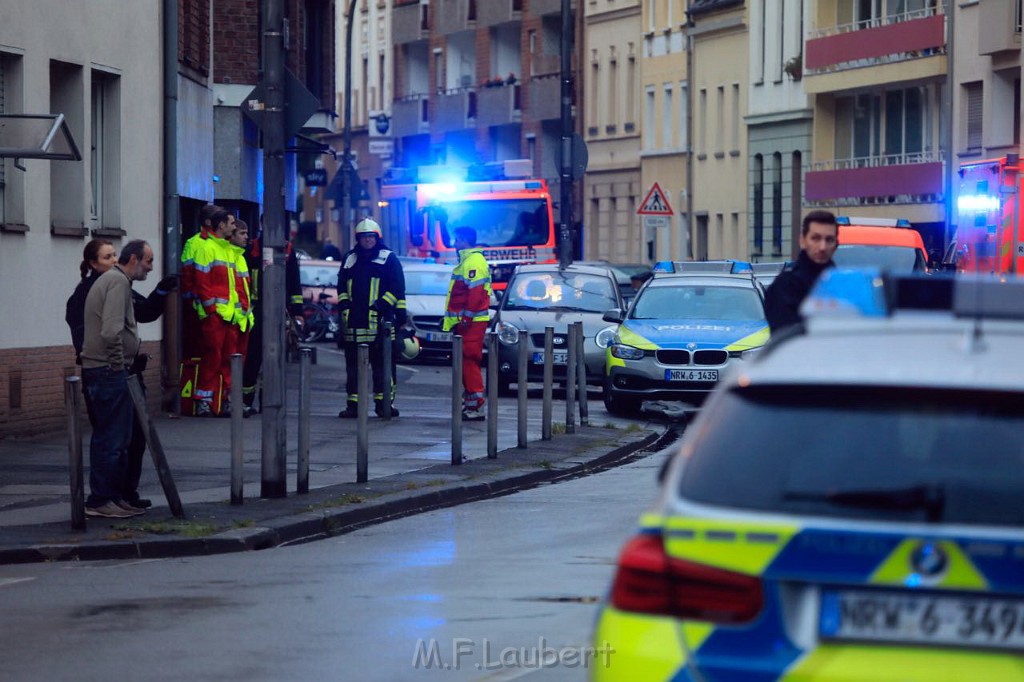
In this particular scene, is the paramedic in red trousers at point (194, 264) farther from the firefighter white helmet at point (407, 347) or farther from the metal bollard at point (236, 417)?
the metal bollard at point (236, 417)

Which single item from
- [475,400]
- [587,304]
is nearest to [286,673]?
[475,400]

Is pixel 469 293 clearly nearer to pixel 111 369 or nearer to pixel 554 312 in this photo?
pixel 554 312

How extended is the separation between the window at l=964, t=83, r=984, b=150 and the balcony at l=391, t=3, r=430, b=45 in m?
40.5

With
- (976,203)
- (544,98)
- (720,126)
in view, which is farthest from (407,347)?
(544,98)

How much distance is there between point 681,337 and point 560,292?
17.5 feet

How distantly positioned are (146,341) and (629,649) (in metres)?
19.4

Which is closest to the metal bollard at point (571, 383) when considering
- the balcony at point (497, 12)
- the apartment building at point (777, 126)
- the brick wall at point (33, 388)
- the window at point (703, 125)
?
the brick wall at point (33, 388)

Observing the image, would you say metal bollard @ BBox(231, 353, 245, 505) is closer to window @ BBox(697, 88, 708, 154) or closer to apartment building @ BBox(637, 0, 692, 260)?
apartment building @ BBox(637, 0, 692, 260)

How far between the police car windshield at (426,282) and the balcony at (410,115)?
5418cm

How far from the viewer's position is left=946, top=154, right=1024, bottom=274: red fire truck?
29.7m

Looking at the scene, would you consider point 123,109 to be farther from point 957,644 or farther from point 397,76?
point 397,76

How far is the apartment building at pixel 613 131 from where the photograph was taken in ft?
252

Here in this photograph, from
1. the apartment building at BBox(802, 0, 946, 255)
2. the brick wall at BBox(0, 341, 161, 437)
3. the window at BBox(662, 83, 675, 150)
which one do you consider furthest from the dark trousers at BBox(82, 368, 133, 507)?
the window at BBox(662, 83, 675, 150)

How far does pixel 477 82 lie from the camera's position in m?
87.4
